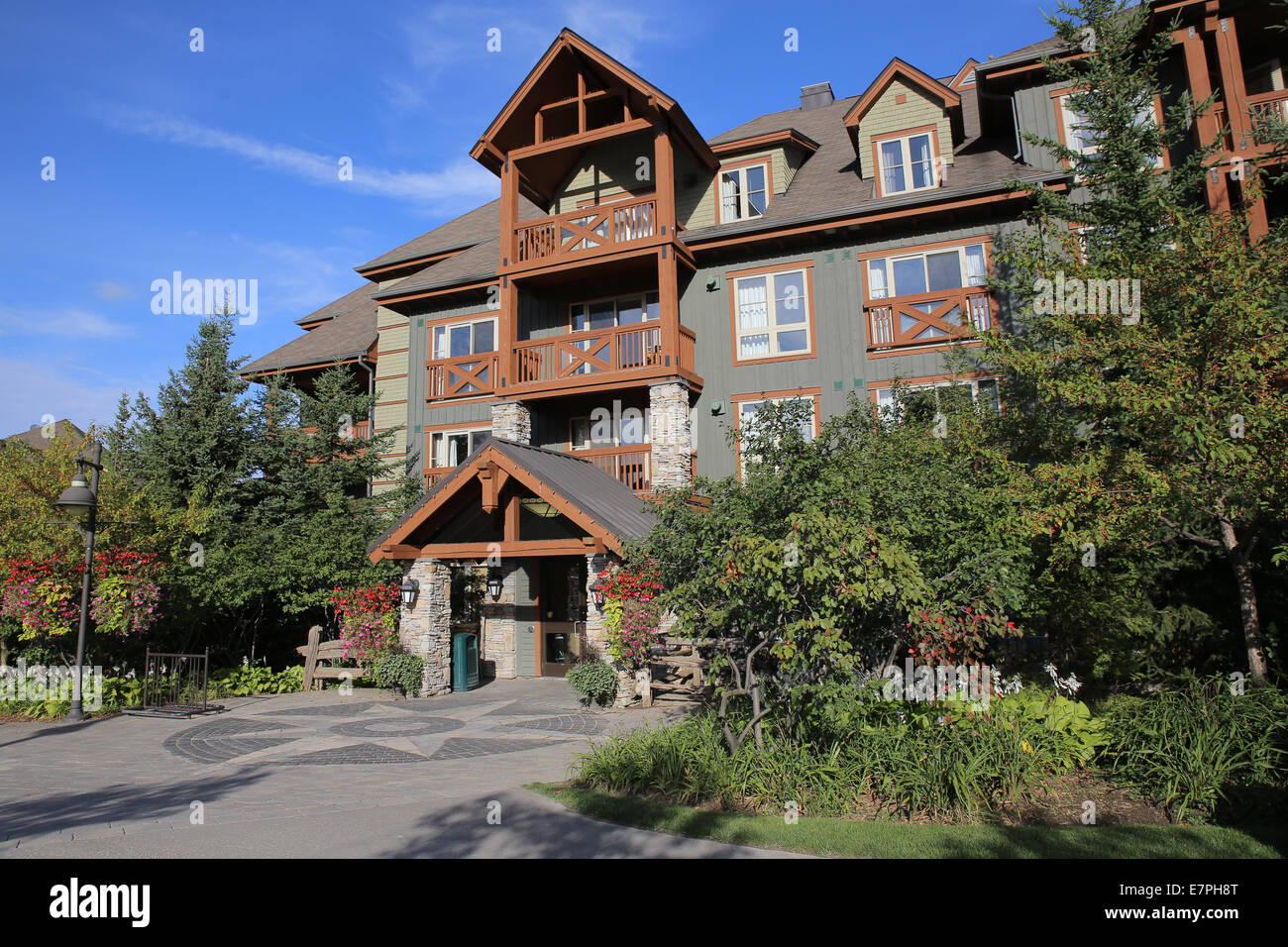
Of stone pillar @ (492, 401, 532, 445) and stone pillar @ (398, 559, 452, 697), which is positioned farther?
stone pillar @ (492, 401, 532, 445)

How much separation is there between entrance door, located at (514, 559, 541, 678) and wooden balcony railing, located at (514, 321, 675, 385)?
4.52 m

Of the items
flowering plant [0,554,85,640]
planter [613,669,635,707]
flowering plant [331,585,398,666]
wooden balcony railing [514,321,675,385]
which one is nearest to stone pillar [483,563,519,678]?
flowering plant [331,585,398,666]

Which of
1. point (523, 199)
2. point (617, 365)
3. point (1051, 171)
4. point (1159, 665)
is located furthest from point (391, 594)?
point (1051, 171)

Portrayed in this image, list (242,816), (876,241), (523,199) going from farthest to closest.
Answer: (523,199)
(876,241)
(242,816)

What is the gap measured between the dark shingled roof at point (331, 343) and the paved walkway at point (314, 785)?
1290 centimetres

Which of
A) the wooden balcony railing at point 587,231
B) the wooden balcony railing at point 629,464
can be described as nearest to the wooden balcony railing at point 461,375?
the wooden balcony railing at point 587,231

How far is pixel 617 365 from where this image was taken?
56.4ft

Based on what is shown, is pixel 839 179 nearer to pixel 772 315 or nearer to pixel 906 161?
pixel 906 161

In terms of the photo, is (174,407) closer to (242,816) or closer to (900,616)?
(242,816)

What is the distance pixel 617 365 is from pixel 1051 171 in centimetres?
997

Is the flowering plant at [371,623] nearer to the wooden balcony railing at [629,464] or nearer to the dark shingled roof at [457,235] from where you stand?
the wooden balcony railing at [629,464]

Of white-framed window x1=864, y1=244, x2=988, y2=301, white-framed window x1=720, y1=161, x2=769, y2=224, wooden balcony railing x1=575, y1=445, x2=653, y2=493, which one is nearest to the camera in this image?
white-framed window x1=864, y1=244, x2=988, y2=301

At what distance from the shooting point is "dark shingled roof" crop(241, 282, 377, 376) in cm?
2280

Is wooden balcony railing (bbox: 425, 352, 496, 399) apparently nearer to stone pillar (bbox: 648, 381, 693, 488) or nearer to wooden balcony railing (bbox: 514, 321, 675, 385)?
wooden balcony railing (bbox: 514, 321, 675, 385)
